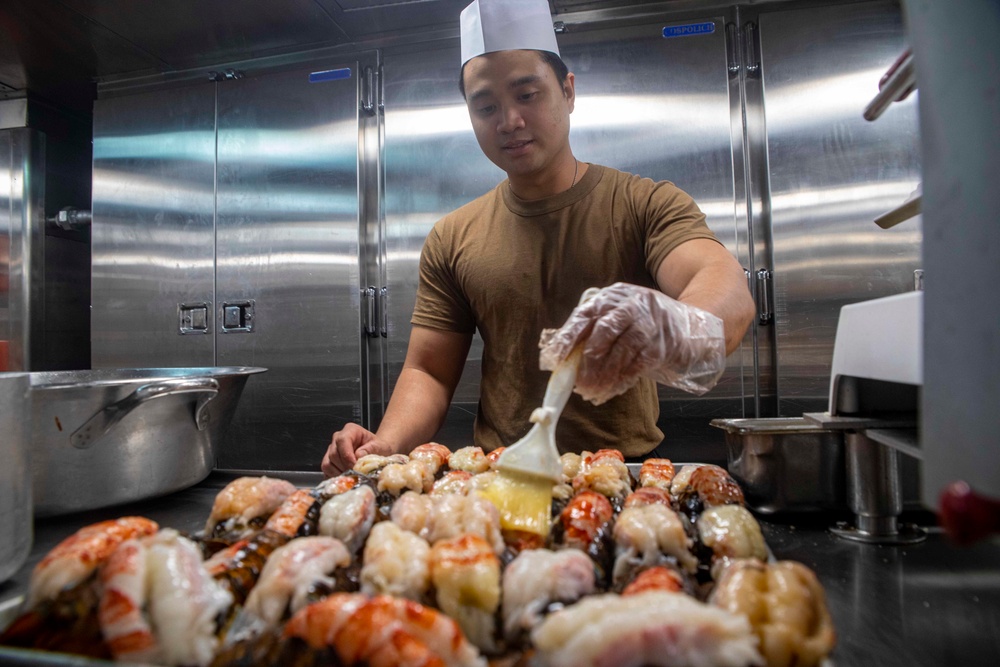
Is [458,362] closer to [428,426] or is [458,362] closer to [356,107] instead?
[428,426]

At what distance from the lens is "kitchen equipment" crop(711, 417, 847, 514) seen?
3.66 ft

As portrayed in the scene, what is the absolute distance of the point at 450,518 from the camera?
919 mm

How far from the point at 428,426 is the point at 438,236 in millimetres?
752

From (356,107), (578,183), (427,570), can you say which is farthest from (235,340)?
(427,570)

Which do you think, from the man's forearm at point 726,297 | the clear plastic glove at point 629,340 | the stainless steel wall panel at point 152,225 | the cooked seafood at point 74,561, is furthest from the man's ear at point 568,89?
the stainless steel wall panel at point 152,225

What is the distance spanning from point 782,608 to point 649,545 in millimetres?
234

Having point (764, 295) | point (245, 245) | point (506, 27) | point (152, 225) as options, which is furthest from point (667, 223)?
point (152, 225)

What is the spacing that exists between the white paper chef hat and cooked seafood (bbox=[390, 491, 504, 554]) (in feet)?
5.09

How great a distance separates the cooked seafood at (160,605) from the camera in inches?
25.2

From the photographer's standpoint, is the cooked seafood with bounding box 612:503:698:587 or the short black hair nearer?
the cooked seafood with bounding box 612:503:698:587

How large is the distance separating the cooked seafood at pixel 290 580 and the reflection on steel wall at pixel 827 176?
2.60 m

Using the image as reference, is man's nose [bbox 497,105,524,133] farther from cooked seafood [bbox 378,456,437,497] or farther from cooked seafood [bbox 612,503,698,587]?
cooked seafood [bbox 612,503,698,587]

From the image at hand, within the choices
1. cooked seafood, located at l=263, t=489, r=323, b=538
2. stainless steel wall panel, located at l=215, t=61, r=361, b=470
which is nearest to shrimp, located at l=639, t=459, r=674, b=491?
cooked seafood, located at l=263, t=489, r=323, b=538

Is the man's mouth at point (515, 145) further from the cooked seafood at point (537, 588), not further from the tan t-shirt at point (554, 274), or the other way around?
the cooked seafood at point (537, 588)
